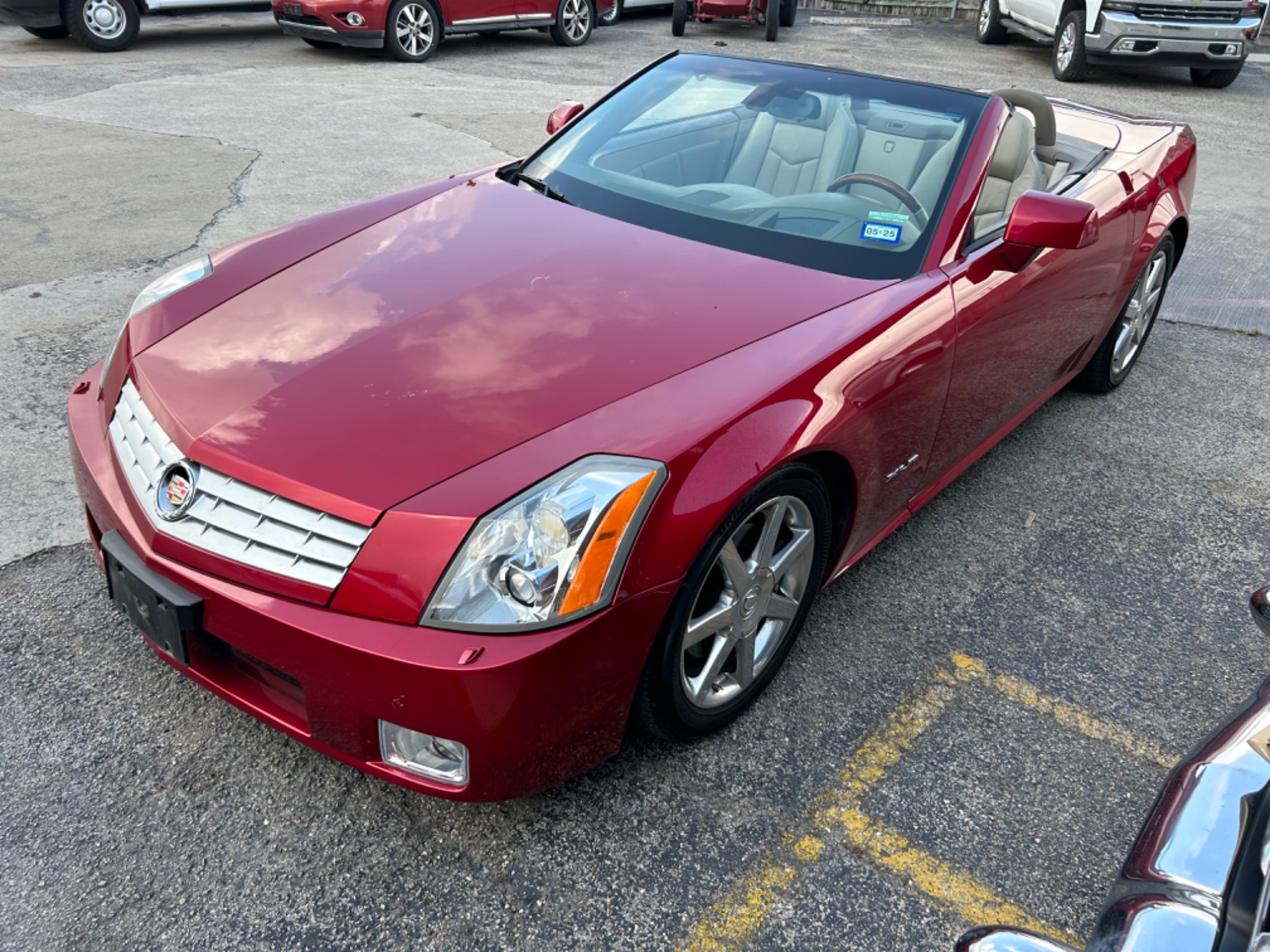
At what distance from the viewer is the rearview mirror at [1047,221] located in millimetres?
2674

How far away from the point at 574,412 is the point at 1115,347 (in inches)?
116

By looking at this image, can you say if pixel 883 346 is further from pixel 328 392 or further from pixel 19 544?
pixel 19 544

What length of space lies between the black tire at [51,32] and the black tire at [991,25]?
1130 centimetres

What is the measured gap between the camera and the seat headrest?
2.98 m

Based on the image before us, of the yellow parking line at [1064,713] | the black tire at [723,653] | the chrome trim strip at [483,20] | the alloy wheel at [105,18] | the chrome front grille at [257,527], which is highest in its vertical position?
the chrome trim strip at [483,20]

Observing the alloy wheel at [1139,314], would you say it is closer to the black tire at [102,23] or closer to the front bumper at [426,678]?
the front bumper at [426,678]

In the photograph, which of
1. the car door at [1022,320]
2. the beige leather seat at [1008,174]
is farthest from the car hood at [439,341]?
the beige leather seat at [1008,174]

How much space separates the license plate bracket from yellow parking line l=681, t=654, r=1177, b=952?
1109mm

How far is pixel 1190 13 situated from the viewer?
10773 millimetres

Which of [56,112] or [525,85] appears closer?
[56,112]

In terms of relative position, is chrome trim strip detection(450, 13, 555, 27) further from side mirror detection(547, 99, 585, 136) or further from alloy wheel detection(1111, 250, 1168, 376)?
alloy wheel detection(1111, 250, 1168, 376)

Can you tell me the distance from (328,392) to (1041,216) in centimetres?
186

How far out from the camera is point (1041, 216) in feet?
8.83

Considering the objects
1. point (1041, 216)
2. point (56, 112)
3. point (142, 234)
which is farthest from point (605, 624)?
point (56, 112)
